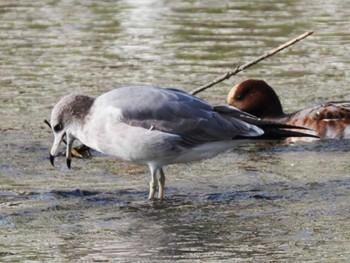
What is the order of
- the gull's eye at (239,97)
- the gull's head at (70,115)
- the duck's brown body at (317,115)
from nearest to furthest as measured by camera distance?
the gull's head at (70,115) < the duck's brown body at (317,115) < the gull's eye at (239,97)

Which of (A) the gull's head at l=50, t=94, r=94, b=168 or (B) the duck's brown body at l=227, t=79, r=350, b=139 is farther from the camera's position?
(B) the duck's brown body at l=227, t=79, r=350, b=139

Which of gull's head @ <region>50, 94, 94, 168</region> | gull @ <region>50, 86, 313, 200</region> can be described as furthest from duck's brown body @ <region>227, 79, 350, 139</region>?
gull's head @ <region>50, 94, 94, 168</region>

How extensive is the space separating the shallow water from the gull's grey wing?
0.50 m

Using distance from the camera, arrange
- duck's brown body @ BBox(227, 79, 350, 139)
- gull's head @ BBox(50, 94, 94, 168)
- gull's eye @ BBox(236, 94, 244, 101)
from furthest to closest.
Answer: gull's eye @ BBox(236, 94, 244, 101) → duck's brown body @ BBox(227, 79, 350, 139) → gull's head @ BBox(50, 94, 94, 168)

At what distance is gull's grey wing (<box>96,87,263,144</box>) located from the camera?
342 inches

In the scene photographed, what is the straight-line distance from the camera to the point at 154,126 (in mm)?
8672

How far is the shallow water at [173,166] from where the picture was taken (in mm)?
7527

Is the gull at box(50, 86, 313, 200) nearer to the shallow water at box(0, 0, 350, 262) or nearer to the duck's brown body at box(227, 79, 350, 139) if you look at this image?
the shallow water at box(0, 0, 350, 262)

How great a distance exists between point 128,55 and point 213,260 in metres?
8.57

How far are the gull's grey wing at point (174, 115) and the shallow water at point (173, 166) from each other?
497mm

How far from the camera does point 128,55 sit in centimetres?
1530

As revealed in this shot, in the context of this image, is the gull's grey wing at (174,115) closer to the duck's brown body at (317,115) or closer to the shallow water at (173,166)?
the shallow water at (173,166)

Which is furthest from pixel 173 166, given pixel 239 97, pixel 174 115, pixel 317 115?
pixel 239 97

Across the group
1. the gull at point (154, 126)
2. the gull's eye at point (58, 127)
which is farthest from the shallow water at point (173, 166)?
the gull's eye at point (58, 127)
